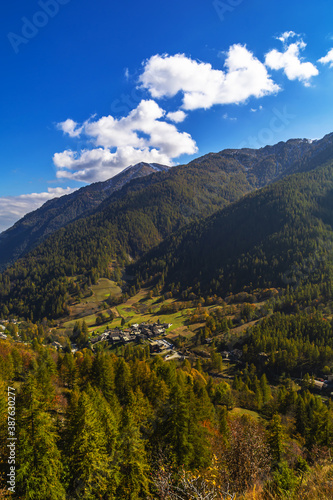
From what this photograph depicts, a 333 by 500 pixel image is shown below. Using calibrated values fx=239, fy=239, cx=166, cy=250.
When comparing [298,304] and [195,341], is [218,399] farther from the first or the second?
[298,304]

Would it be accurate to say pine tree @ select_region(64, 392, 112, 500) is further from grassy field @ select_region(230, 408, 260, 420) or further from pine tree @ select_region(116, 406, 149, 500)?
grassy field @ select_region(230, 408, 260, 420)

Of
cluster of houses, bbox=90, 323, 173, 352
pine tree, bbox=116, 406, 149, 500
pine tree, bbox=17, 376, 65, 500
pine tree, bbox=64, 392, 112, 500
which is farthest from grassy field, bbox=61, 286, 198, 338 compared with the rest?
pine tree, bbox=17, 376, 65, 500

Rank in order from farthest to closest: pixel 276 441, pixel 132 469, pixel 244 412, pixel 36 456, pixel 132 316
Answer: pixel 132 316 → pixel 244 412 → pixel 276 441 → pixel 132 469 → pixel 36 456

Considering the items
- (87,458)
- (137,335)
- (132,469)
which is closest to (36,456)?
(87,458)

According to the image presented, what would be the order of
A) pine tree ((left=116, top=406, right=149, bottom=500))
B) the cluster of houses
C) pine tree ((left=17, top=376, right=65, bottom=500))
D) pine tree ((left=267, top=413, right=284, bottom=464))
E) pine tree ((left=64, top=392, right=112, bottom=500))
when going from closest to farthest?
pine tree ((left=17, top=376, right=65, bottom=500)) → pine tree ((left=64, top=392, right=112, bottom=500)) → pine tree ((left=116, top=406, right=149, bottom=500)) → pine tree ((left=267, top=413, right=284, bottom=464)) → the cluster of houses

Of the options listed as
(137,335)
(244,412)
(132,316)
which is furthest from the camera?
(132,316)

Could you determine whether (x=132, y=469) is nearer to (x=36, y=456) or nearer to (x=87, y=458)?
(x=87, y=458)

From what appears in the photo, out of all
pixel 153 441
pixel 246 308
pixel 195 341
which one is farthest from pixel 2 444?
pixel 246 308

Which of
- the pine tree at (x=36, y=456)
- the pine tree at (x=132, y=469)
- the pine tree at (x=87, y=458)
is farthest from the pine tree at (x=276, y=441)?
the pine tree at (x=36, y=456)

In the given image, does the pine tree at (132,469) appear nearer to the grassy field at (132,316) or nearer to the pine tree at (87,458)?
the pine tree at (87,458)

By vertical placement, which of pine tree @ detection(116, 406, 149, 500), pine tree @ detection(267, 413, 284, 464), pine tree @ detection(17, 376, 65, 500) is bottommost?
pine tree @ detection(267, 413, 284, 464)
